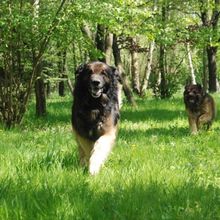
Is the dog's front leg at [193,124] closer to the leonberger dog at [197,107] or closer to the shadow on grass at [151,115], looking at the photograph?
the leonberger dog at [197,107]

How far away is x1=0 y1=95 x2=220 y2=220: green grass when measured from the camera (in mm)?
3947

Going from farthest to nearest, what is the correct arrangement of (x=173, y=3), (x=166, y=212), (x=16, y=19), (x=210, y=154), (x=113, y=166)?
(x=173, y=3) → (x=16, y=19) → (x=210, y=154) → (x=113, y=166) → (x=166, y=212)

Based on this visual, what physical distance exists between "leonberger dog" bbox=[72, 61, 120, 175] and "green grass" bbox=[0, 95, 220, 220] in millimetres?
329

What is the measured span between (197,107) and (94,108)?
5329 mm

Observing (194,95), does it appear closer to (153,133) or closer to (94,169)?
(153,133)

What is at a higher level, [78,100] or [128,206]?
[78,100]

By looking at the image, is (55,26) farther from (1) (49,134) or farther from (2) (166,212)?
(2) (166,212)

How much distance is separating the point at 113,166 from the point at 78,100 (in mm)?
984

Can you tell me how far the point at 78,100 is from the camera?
6508 mm

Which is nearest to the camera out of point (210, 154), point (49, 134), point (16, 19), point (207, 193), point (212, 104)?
point (207, 193)

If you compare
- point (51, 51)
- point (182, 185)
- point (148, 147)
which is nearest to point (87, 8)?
point (51, 51)

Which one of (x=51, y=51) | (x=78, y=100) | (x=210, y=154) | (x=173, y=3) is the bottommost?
(x=210, y=154)

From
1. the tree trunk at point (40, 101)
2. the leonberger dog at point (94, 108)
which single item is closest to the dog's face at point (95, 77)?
the leonberger dog at point (94, 108)

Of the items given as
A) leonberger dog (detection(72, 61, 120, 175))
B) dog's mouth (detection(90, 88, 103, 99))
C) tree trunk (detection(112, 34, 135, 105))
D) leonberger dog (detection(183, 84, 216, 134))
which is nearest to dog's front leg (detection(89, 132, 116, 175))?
leonberger dog (detection(72, 61, 120, 175))
